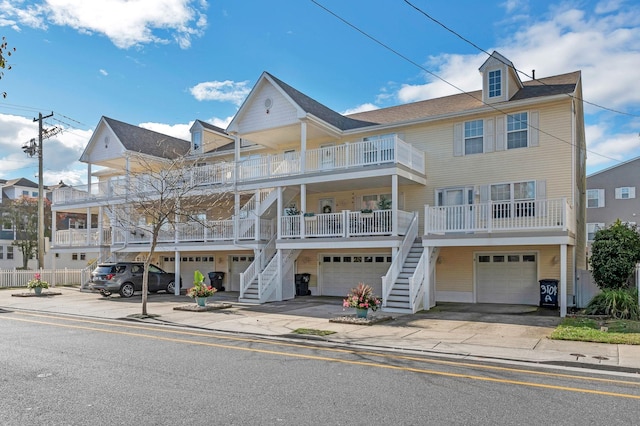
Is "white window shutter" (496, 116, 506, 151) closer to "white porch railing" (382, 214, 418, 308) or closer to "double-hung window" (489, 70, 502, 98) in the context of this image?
"double-hung window" (489, 70, 502, 98)

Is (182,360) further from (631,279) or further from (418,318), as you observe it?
(631,279)

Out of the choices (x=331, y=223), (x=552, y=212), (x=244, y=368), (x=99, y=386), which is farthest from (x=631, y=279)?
(x=99, y=386)

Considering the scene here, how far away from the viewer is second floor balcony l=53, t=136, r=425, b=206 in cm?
1903

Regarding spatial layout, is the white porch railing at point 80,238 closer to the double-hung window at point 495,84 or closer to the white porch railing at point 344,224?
the white porch railing at point 344,224

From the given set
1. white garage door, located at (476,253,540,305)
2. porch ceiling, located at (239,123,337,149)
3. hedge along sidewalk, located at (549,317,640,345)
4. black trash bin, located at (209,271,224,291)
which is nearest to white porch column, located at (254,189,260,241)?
porch ceiling, located at (239,123,337,149)

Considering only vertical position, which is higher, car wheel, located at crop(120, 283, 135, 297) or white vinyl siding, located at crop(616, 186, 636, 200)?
white vinyl siding, located at crop(616, 186, 636, 200)

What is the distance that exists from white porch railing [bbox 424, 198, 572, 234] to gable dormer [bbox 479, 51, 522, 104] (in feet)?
15.2

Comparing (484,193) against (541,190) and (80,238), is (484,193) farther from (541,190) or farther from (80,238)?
(80,238)

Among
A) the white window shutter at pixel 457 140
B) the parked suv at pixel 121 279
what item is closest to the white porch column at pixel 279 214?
the parked suv at pixel 121 279

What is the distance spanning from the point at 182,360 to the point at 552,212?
12.2 m

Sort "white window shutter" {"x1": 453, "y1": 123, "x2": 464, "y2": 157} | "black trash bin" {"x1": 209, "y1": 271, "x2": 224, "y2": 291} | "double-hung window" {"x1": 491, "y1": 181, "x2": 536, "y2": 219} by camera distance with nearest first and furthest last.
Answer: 1. "double-hung window" {"x1": 491, "y1": 181, "x2": 536, "y2": 219}
2. "white window shutter" {"x1": 453, "y1": 123, "x2": 464, "y2": 157}
3. "black trash bin" {"x1": 209, "y1": 271, "x2": 224, "y2": 291}

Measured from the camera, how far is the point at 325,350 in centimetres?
1020

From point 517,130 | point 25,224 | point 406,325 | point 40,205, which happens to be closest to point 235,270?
point 40,205

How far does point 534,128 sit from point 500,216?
3.85 m
